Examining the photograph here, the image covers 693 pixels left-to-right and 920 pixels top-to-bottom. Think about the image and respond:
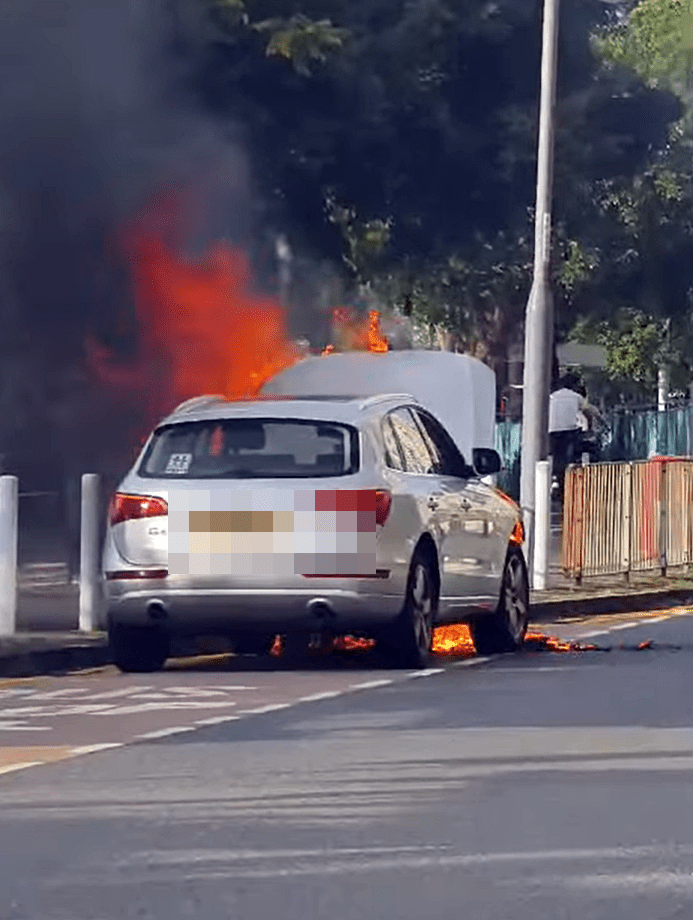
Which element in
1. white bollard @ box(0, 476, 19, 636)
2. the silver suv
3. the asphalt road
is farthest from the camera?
white bollard @ box(0, 476, 19, 636)

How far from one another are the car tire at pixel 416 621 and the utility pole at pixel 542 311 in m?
6.81

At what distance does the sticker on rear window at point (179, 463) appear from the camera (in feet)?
52.5

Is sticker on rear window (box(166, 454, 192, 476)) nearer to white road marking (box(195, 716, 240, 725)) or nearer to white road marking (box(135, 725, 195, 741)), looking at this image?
white road marking (box(195, 716, 240, 725))

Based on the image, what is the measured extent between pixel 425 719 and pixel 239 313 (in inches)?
740

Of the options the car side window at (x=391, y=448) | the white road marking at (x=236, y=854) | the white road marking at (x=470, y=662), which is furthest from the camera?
the white road marking at (x=470, y=662)

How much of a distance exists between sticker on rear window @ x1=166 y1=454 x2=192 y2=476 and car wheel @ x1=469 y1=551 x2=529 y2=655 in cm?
281

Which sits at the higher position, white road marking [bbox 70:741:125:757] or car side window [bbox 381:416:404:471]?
car side window [bbox 381:416:404:471]

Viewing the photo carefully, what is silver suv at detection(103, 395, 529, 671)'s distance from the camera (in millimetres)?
15656

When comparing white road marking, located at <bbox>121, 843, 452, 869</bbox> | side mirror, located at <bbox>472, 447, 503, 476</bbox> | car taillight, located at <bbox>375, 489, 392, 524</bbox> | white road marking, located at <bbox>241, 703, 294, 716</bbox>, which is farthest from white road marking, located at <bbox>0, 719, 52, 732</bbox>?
side mirror, located at <bbox>472, 447, 503, 476</bbox>

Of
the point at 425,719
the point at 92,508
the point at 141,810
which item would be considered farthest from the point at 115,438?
the point at 141,810

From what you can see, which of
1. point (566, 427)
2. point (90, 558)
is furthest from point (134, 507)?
point (566, 427)

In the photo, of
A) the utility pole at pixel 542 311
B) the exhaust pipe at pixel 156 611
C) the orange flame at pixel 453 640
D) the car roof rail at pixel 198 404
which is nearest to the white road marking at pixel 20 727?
the exhaust pipe at pixel 156 611

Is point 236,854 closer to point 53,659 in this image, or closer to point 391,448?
point 391,448

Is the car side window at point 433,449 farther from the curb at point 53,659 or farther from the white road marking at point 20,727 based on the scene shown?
the white road marking at point 20,727
